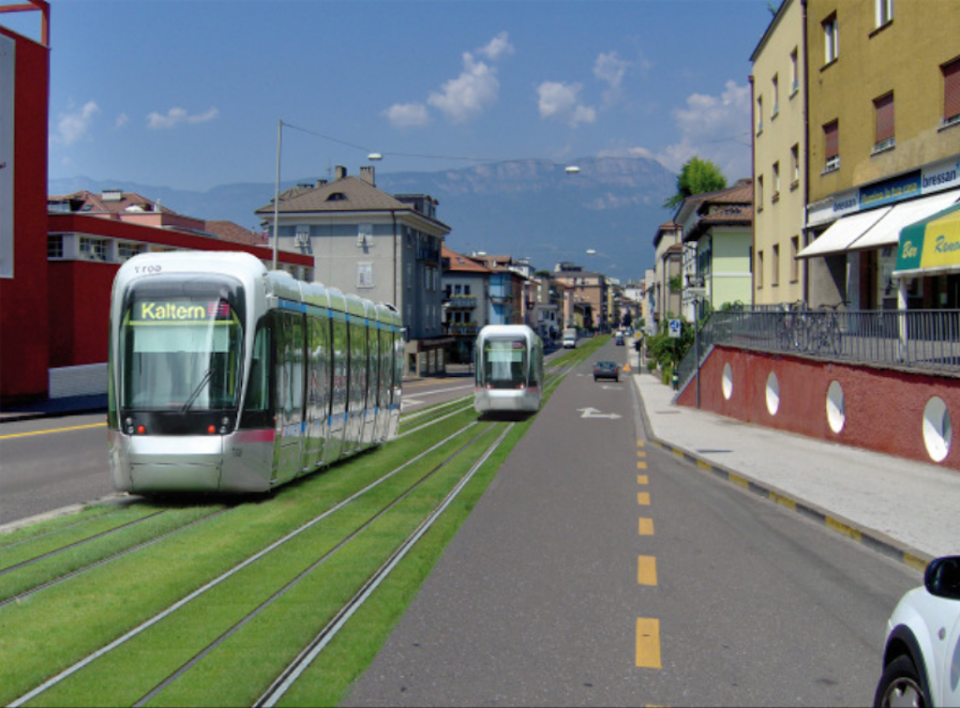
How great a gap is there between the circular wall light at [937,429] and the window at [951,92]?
6895 millimetres

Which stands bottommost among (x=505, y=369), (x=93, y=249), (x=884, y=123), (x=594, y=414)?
(x=594, y=414)

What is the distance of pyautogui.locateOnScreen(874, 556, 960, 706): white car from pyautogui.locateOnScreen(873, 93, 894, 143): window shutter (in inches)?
804

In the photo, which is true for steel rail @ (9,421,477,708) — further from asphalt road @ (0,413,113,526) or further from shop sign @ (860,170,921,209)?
shop sign @ (860,170,921,209)

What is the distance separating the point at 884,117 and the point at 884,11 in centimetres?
243

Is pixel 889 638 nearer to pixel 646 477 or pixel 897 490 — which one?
pixel 897 490

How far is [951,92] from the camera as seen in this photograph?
19.2m

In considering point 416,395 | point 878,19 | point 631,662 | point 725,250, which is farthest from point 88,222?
point 631,662

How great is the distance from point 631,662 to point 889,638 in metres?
1.80

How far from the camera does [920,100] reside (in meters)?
20.3

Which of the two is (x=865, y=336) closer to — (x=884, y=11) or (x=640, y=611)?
(x=884, y=11)

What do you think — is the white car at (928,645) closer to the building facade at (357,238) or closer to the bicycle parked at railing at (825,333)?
the bicycle parked at railing at (825,333)

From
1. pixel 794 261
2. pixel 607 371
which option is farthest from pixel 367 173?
pixel 794 261

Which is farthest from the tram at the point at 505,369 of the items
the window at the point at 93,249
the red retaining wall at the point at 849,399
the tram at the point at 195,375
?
the tram at the point at 195,375

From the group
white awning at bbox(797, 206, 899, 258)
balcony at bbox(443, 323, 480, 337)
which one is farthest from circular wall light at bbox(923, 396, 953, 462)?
balcony at bbox(443, 323, 480, 337)
